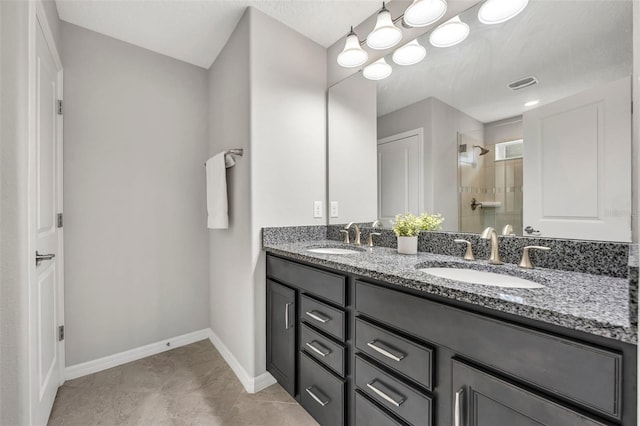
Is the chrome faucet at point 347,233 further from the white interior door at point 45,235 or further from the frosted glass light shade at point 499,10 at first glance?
the white interior door at point 45,235

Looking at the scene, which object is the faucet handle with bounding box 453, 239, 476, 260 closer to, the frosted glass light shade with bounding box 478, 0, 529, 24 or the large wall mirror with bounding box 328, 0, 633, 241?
the large wall mirror with bounding box 328, 0, 633, 241

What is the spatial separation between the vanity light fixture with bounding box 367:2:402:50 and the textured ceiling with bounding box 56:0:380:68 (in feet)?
0.94

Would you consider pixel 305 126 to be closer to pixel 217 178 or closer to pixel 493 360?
pixel 217 178

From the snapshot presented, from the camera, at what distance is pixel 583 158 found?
3.32ft

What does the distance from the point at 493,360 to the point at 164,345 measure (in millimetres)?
2377

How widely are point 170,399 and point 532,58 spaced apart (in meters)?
2.57

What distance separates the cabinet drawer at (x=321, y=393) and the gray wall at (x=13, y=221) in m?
1.16

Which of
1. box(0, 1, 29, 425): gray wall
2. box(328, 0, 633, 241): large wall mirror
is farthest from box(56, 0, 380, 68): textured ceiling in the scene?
box(0, 1, 29, 425): gray wall

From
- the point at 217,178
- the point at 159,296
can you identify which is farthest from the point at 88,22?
the point at 159,296

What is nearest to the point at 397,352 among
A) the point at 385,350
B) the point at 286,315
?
the point at 385,350

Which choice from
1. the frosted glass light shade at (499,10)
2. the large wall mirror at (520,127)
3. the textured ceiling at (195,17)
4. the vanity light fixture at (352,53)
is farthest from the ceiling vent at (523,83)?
the textured ceiling at (195,17)

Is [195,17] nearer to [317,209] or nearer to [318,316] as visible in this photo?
[317,209]

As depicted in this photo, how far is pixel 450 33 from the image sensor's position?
4.56 ft

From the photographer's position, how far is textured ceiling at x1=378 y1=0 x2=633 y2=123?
972 millimetres
